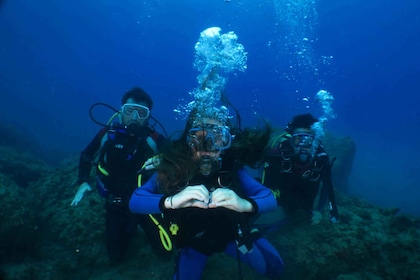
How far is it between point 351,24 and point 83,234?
82141 mm

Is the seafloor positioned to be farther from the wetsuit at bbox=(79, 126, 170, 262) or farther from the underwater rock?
the wetsuit at bbox=(79, 126, 170, 262)

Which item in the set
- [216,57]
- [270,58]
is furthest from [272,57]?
[216,57]

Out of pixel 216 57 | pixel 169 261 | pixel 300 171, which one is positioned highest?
pixel 216 57

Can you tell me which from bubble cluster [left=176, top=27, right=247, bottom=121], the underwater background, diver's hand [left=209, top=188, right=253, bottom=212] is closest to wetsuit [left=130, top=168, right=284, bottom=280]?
diver's hand [left=209, top=188, right=253, bottom=212]

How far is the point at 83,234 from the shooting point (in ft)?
15.0

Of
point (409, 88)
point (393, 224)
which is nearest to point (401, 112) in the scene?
point (409, 88)

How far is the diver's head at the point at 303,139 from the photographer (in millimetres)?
4734

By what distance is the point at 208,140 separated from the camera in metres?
2.79

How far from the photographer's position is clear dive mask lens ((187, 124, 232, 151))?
2.79 metres

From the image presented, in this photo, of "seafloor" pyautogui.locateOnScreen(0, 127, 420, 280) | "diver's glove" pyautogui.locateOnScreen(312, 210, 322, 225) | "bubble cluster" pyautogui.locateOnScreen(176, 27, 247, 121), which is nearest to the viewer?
"seafloor" pyautogui.locateOnScreen(0, 127, 420, 280)

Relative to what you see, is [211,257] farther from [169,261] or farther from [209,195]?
[209,195]

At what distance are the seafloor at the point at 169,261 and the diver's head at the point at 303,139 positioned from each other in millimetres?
1409

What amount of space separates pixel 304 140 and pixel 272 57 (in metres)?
114

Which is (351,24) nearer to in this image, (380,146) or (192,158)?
(380,146)
